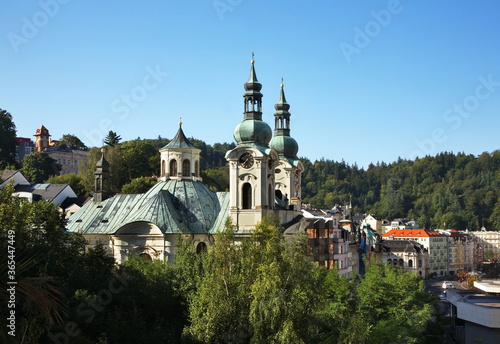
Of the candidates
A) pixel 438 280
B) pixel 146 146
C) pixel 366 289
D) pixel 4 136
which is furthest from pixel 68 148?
pixel 366 289

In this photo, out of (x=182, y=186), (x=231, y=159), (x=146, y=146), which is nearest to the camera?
(x=231, y=159)

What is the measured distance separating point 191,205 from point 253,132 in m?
8.35

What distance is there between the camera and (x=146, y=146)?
4126 inches

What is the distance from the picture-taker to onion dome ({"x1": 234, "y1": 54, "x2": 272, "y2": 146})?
159ft

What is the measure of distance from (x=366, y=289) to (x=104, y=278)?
20.2 meters

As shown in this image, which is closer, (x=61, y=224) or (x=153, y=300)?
(x=153, y=300)

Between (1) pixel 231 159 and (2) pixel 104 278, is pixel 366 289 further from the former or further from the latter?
(2) pixel 104 278

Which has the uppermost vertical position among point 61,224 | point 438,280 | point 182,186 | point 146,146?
point 146,146

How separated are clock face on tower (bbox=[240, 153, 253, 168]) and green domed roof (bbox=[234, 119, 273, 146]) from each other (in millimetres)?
1790

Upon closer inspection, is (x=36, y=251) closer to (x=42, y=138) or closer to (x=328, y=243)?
(x=328, y=243)

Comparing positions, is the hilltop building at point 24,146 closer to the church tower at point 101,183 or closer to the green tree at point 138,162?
the green tree at point 138,162

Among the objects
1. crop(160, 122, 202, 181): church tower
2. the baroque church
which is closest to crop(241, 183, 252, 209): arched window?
the baroque church

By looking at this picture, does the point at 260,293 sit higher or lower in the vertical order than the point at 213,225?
lower

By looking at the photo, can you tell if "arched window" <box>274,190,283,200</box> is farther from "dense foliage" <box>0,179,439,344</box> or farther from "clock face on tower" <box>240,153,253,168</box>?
"dense foliage" <box>0,179,439,344</box>
